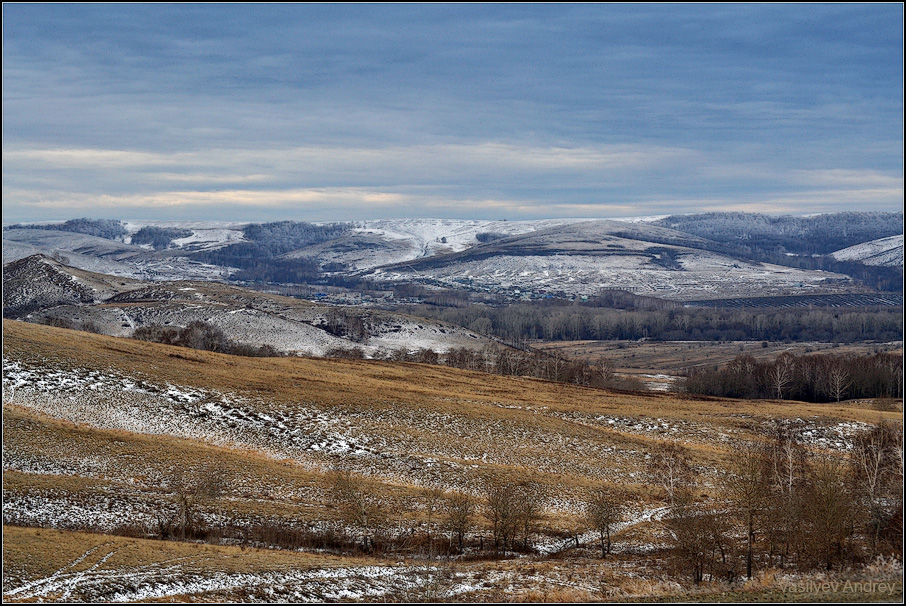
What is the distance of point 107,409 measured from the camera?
65875 mm

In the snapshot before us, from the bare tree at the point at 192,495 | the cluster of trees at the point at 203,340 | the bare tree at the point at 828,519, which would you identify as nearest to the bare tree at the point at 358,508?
the bare tree at the point at 192,495

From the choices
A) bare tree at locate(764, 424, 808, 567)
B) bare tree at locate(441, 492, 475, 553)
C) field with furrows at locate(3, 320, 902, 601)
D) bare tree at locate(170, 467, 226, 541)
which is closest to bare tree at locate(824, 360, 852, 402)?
field with furrows at locate(3, 320, 902, 601)

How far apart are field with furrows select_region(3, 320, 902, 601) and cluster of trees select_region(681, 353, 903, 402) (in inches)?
2042

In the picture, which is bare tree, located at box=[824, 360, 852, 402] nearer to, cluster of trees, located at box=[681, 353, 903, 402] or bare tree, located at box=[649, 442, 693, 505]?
cluster of trees, located at box=[681, 353, 903, 402]

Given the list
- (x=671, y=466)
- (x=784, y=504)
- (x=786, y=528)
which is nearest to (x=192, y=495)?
(x=786, y=528)

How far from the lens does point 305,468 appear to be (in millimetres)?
61094

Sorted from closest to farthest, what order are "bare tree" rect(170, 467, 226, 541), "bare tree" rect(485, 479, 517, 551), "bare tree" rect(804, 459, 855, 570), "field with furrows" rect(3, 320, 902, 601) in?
"field with furrows" rect(3, 320, 902, 601) < "bare tree" rect(804, 459, 855, 570) < "bare tree" rect(170, 467, 226, 541) < "bare tree" rect(485, 479, 517, 551)

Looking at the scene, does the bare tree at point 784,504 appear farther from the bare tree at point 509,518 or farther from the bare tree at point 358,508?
the bare tree at point 358,508

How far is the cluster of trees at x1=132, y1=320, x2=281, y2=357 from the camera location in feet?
469

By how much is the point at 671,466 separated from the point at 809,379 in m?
103

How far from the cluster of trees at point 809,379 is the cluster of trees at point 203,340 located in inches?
3783

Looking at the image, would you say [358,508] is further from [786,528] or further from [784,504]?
[784,504]

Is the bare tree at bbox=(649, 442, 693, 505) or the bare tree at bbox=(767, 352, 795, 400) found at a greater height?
the bare tree at bbox=(649, 442, 693, 505)

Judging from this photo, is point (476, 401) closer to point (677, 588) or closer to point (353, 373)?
point (353, 373)
